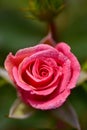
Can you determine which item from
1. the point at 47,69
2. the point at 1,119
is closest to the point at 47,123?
the point at 1,119

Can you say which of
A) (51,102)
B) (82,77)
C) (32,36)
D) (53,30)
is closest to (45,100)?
(51,102)

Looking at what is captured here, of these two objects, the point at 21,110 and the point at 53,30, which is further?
the point at 53,30

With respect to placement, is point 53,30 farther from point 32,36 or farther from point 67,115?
point 67,115

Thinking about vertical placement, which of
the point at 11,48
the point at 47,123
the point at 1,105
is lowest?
the point at 47,123

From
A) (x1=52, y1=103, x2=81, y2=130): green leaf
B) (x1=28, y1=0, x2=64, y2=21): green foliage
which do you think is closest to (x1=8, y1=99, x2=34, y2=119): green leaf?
(x1=52, y1=103, x2=81, y2=130): green leaf

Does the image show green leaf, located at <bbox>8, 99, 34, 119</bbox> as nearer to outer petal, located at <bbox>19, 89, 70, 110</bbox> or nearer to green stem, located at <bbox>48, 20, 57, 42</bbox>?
outer petal, located at <bbox>19, 89, 70, 110</bbox>

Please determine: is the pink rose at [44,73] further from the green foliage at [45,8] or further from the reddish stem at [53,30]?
the reddish stem at [53,30]

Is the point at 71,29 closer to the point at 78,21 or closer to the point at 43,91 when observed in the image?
the point at 78,21

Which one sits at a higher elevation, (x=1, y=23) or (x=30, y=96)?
(x=1, y=23)
